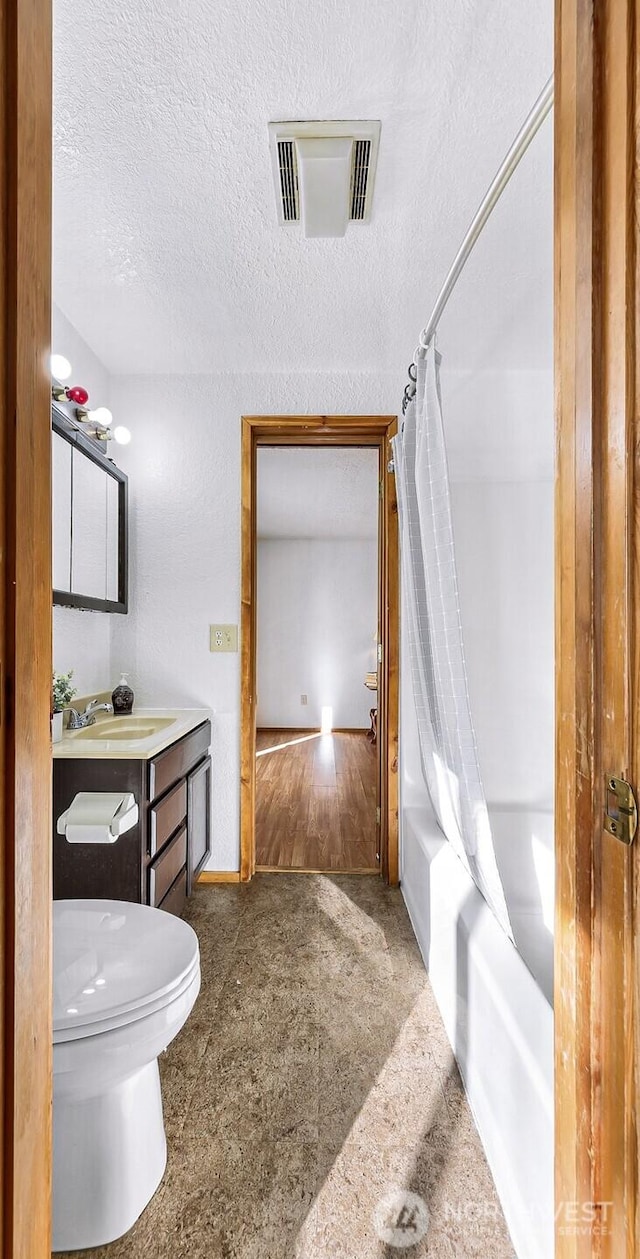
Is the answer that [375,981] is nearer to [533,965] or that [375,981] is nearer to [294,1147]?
[294,1147]

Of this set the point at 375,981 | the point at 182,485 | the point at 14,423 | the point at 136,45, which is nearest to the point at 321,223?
the point at 136,45

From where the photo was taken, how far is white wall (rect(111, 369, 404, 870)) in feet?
8.75

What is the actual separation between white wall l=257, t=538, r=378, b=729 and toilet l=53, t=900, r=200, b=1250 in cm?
550

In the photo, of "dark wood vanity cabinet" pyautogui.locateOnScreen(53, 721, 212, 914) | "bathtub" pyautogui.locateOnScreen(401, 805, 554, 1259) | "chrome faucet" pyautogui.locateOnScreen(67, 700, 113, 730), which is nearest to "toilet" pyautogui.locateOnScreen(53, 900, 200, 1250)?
"dark wood vanity cabinet" pyautogui.locateOnScreen(53, 721, 212, 914)

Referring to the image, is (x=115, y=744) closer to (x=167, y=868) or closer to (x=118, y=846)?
(x=118, y=846)

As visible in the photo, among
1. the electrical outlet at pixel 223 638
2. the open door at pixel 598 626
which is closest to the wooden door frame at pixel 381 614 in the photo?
the electrical outlet at pixel 223 638

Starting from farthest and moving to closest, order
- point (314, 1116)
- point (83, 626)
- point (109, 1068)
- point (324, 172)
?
point (83, 626) → point (324, 172) → point (314, 1116) → point (109, 1068)

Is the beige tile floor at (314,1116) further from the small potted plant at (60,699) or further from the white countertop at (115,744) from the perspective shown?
the small potted plant at (60,699)

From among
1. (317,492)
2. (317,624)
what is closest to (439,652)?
(317,492)

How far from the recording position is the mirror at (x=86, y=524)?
2051mm

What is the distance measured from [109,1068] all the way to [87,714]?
1.39 meters

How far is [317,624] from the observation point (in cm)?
670

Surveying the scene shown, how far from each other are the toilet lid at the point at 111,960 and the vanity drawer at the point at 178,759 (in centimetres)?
47

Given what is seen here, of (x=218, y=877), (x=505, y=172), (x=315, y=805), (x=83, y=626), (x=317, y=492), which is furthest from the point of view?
(x=317, y=492)
